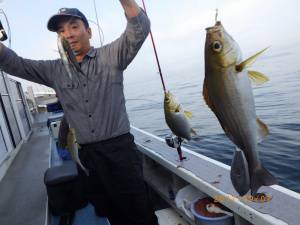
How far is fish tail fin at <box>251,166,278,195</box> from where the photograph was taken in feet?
5.18

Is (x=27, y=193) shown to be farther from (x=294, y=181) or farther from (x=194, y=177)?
(x=294, y=181)

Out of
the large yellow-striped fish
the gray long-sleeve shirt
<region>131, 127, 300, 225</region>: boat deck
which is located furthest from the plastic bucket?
the large yellow-striped fish

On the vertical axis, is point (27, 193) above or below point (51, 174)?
below

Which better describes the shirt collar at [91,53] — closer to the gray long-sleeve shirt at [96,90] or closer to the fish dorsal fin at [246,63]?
the gray long-sleeve shirt at [96,90]

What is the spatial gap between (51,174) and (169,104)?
276cm

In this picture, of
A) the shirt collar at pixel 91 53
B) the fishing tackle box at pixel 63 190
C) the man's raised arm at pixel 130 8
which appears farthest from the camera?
the fishing tackle box at pixel 63 190

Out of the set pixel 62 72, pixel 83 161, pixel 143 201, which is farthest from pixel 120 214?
pixel 62 72

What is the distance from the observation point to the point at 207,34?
4.59 ft

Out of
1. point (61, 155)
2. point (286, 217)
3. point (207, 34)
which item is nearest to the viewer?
point (207, 34)

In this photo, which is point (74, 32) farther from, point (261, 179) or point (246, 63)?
point (261, 179)

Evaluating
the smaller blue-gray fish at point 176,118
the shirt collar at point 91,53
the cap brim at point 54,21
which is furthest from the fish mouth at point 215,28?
the cap brim at point 54,21

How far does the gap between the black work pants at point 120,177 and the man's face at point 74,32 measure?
991mm

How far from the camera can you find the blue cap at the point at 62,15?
2934 mm

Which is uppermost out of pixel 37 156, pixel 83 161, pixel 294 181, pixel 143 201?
pixel 83 161
